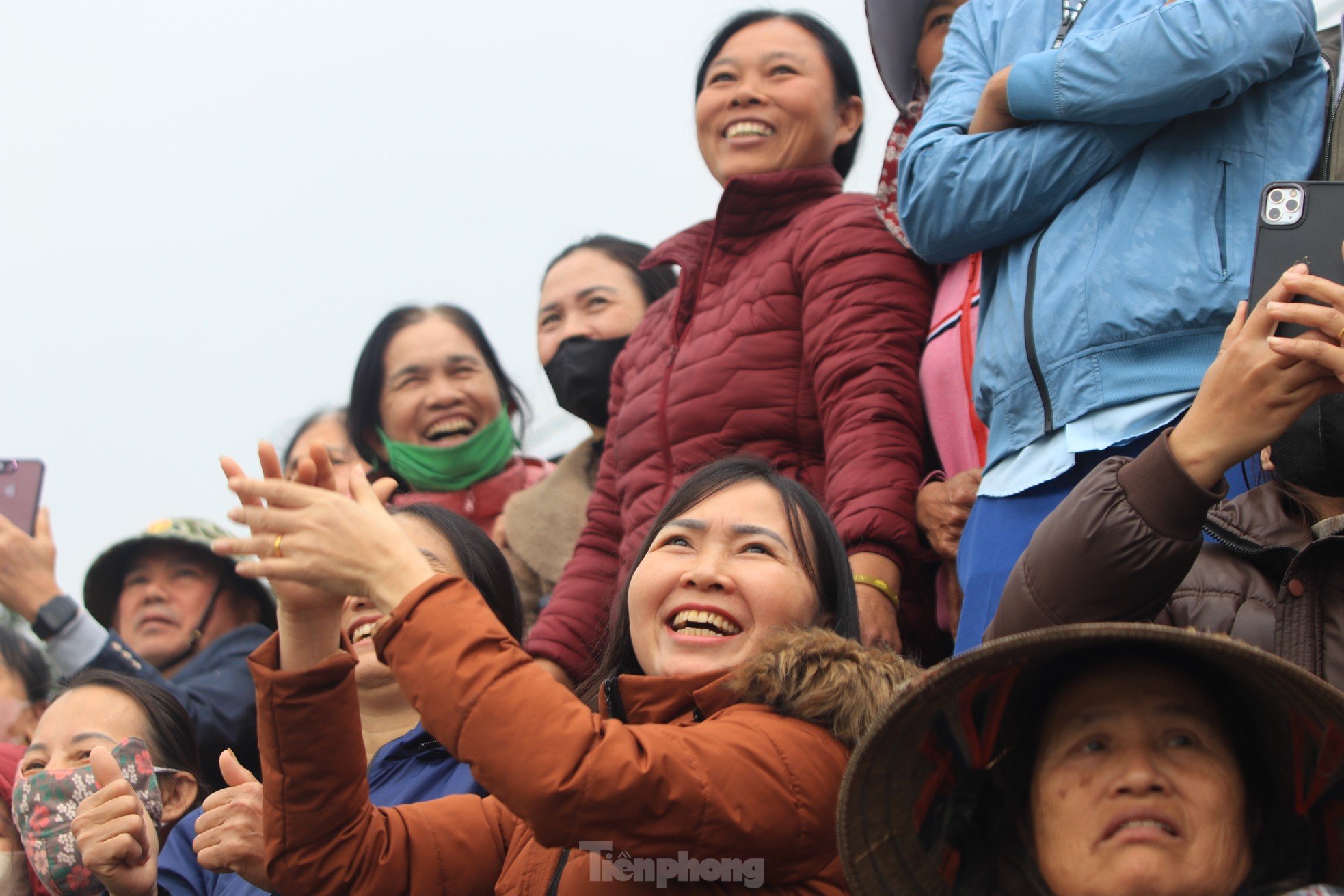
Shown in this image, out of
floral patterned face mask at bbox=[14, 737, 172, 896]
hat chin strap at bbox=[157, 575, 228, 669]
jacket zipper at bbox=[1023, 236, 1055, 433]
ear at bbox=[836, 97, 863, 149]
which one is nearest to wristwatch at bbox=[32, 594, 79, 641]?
hat chin strap at bbox=[157, 575, 228, 669]

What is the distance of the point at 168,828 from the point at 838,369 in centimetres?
178

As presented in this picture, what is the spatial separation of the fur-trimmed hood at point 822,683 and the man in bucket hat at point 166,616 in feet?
6.58

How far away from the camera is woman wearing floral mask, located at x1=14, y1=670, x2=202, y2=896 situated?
107 inches

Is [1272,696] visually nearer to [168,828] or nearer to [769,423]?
[769,423]

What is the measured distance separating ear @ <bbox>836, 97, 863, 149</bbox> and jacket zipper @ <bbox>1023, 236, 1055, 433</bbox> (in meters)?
1.38

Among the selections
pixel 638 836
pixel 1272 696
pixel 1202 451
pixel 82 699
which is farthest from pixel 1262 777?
pixel 82 699

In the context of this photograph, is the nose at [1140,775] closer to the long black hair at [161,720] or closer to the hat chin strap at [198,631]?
the long black hair at [161,720]

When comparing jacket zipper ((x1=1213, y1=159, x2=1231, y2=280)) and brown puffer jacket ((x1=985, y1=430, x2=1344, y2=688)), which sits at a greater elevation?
jacket zipper ((x1=1213, y1=159, x2=1231, y2=280))

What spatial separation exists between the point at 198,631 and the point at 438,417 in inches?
40.0

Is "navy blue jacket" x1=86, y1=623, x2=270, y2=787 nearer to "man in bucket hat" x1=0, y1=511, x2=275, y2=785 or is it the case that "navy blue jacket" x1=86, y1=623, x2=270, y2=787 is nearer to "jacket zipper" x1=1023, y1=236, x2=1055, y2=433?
"man in bucket hat" x1=0, y1=511, x2=275, y2=785

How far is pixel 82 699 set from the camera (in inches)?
131

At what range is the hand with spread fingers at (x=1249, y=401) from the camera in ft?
6.20

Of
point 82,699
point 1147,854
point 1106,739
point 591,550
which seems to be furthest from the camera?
point 591,550

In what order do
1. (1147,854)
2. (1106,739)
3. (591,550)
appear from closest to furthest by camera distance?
(1147,854) < (1106,739) < (591,550)
